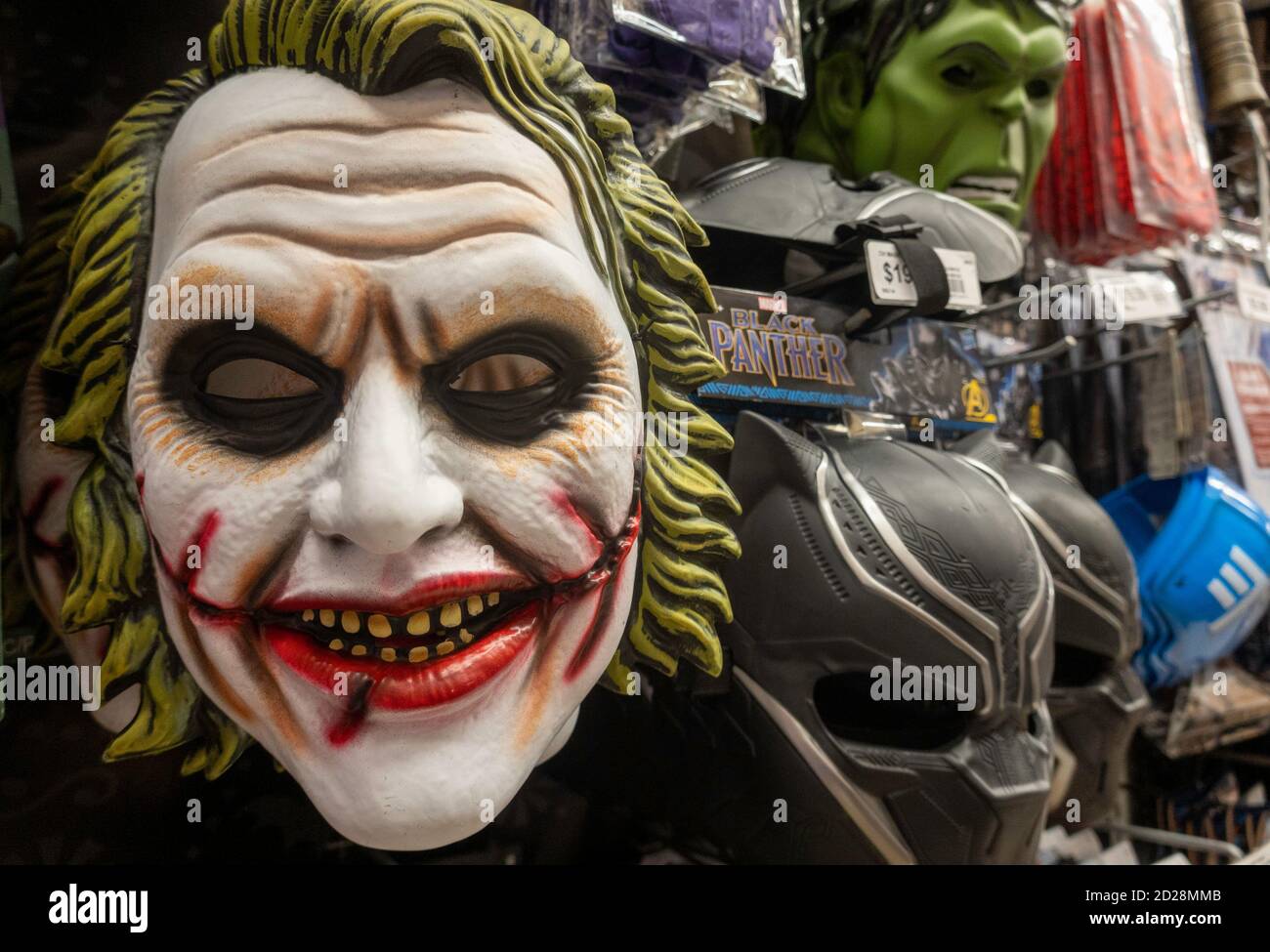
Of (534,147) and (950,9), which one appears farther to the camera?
(950,9)

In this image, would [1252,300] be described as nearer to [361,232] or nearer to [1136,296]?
[1136,296]

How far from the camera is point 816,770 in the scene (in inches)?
36.9

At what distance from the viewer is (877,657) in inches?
36.9

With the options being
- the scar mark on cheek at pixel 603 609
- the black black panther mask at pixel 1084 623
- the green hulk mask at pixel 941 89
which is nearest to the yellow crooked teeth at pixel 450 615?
the scar mark on cheek at pixel 603 609

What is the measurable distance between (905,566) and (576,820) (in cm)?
49

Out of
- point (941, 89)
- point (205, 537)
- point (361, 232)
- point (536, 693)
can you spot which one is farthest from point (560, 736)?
point (941, 89)

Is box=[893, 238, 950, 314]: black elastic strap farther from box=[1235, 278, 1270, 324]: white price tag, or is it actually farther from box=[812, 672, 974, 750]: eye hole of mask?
box=[1235, 278, 1270, 324]: white price tag

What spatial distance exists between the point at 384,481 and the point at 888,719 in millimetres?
635

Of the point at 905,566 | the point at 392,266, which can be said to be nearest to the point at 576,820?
the point at 905,566

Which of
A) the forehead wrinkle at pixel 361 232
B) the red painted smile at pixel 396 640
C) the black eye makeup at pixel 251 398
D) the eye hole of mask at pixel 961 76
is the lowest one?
the red painted smile at pixel 396 640

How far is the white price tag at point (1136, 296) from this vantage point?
1520mm

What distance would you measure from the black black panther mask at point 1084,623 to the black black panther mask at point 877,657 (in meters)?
0.22

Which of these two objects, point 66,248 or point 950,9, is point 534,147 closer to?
point 66,248

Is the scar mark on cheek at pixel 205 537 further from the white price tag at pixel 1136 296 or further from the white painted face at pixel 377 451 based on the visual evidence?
the white price tag at pixel 1136 296
